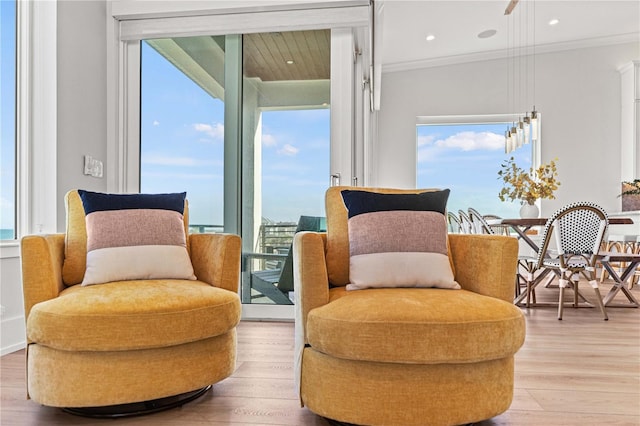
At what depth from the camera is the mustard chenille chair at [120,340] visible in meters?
1.61

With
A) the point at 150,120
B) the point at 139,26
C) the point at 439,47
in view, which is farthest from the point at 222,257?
the point at 439,47

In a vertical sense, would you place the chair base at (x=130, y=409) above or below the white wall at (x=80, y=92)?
below

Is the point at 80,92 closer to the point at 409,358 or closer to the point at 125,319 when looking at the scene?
the point at 125,319

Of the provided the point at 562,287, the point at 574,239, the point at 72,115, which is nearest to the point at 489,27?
the point at 574,239

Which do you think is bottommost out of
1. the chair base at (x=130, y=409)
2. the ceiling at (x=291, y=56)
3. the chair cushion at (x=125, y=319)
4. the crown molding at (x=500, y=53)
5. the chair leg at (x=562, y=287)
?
the chair base at (x=130, y=409)

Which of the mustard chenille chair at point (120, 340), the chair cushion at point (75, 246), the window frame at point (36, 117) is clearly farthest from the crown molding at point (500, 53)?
the mustard chenille chair at point (120, 340)

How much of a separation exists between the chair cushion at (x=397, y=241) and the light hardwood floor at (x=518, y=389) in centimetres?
55

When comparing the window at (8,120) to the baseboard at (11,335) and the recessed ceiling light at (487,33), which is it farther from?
the recessed ceiling light at (487,33)

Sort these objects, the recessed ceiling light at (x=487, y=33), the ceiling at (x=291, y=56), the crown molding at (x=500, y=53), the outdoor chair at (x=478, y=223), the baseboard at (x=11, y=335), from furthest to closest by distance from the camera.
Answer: the crown molding at (x=500, y=53) < the recessed ceiling light at (x=487, y=33) < the outdoor chair at (x=478, y=223) < the ceiling at (x=291, y=56) < the baseboard at (x=11, y=335)

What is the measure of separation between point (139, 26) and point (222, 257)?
7.66 ft

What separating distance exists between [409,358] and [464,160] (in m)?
6.26

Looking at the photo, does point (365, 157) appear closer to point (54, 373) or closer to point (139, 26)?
point (139, 26)

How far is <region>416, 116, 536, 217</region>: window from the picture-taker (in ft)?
23.5

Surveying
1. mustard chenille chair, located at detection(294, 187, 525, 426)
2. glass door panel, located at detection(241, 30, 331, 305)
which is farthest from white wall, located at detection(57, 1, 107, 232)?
mustard chenille chair, located at detection(294, 187, 525, 426)
